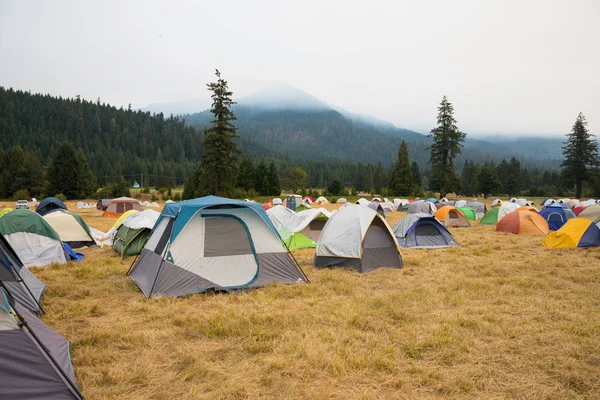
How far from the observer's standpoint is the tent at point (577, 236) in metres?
13.4

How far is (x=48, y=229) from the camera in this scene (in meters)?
10.7

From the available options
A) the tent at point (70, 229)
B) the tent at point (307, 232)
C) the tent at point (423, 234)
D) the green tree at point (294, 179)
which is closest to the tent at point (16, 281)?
the tent at point (70, 229)

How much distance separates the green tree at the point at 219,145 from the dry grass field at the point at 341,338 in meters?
27.8

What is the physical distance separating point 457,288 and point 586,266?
4.96 metres

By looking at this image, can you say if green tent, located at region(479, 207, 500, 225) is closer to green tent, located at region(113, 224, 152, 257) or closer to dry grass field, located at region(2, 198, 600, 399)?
dry grass field, located at region(2, 198, 600, 399)

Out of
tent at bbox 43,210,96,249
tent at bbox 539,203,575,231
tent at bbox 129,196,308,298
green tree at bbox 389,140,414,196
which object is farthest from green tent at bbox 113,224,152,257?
green tree at bbox 389,140,414,196

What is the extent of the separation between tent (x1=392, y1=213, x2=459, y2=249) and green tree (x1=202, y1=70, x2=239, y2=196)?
25.4 meters

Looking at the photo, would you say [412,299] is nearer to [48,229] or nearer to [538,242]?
[48,229]

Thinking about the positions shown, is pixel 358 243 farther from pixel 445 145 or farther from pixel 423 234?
pixel 445 145

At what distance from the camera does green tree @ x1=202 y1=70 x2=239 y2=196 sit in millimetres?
36438

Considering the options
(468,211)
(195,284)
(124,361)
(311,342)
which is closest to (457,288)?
(311,342)

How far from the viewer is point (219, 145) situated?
36.5 metres

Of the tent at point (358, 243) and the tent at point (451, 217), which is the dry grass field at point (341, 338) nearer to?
the tent at point (358, 243)

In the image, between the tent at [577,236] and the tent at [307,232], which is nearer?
the tent at [577,236]
